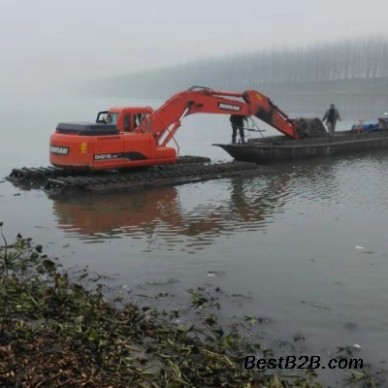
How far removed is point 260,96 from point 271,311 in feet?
41.3

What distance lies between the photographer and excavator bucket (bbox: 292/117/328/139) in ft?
67.0

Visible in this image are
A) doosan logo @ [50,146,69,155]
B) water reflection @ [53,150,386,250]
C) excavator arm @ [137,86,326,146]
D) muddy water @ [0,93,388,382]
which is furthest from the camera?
excavator arm @ [137,86,326,146]

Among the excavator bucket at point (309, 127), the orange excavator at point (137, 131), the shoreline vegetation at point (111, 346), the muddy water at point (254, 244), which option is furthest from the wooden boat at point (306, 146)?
the shoreline vegetation at point (111, 346)

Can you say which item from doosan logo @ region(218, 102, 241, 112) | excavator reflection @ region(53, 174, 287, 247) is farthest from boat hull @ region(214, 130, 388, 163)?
excavator reflection @ region(53, 174, 287, 247)

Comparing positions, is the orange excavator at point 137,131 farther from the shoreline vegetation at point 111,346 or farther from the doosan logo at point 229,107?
the shoreline vegetation at point 111,346

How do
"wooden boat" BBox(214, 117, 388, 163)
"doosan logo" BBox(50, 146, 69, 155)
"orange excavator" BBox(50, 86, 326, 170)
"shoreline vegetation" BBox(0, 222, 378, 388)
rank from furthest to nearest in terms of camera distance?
"wooden boat" BBox(214, 117, 388, 163) < "doosan logo" BBox(50, 146, 69, 155) < "orange excavator" BBox(50, 86, 326, 170) < "shoreline vegetation" BBox(0, 222, 378, 388)

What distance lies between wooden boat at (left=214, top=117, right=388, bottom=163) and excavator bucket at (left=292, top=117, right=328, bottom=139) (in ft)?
0.90

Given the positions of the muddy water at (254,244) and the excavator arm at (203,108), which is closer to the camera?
the muddy water at (254,244)

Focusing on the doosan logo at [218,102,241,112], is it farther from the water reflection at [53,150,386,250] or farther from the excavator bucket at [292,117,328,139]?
the excavator bucket at [292,117,328,139]

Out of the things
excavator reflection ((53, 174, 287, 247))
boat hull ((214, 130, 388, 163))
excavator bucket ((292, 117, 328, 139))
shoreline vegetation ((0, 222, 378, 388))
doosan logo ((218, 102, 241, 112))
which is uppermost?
doosan logo ((218, 102, 241, 112))

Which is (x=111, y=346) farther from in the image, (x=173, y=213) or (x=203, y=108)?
(x=203, y=108)

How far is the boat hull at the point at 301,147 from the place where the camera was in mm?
A: 18453

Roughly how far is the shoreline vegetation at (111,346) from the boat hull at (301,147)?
479 inches

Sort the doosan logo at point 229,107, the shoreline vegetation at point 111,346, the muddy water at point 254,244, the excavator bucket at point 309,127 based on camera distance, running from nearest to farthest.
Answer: the shoreline vegetation at point 111,346 < the muddy water at point 254,244 < the doosan logo at point 229,107 < the excavator bucket at point 309,127
